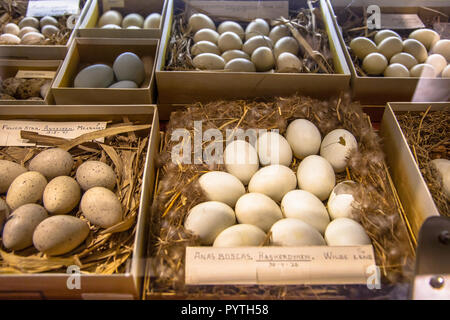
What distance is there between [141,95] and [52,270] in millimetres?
704

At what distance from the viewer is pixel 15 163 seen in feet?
4.01

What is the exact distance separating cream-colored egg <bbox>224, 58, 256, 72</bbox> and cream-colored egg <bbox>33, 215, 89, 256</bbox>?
942 mm

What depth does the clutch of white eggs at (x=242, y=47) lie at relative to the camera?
5.46ft

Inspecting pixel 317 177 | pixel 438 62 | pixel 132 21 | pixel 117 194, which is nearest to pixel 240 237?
pixel 317 177

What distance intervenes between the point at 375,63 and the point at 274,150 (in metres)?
0.78

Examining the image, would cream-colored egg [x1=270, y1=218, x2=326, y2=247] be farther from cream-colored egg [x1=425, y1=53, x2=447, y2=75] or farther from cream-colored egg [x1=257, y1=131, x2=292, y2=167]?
cream-colored egg [x1=425, y1=53, x2=447, y2=75]

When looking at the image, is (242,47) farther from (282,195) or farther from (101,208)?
(101,208)

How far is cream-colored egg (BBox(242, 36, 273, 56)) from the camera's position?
1.81 m

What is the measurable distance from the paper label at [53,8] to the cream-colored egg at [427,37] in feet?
5.88

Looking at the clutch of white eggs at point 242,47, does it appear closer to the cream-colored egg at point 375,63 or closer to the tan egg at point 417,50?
the cream-colored egg at point 375,63

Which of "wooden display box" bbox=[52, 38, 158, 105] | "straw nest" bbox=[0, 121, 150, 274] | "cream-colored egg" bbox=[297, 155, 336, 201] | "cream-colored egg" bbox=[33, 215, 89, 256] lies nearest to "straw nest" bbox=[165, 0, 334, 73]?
"wooden display box" bbox=[52, 38, 158, 105]

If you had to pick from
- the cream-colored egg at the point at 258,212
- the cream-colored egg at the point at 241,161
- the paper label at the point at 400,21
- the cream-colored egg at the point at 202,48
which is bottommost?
the cream-colored egg at the point at 258,212

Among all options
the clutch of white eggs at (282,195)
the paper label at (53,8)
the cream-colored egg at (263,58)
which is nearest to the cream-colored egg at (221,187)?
the clutch of white eggs at (282,195)

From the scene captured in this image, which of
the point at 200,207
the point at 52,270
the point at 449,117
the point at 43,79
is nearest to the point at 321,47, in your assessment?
the point at 449,117
